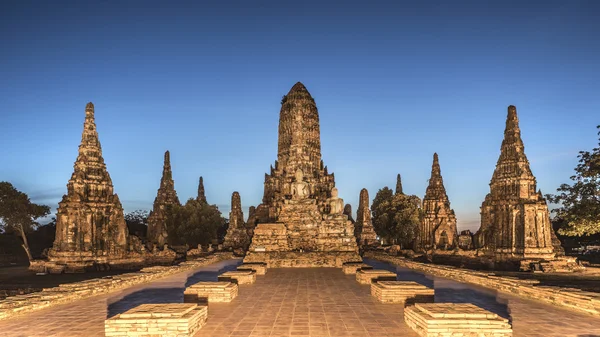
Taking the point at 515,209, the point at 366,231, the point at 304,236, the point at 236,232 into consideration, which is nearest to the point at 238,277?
the point at 304,236

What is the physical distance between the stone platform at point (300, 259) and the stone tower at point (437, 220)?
60.3 ft

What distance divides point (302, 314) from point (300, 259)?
12.1 meters

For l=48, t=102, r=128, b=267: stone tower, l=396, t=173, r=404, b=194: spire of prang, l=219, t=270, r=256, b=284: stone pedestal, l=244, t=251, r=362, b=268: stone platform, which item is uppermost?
l=396, t=173, r=404, b=194: spire of prang

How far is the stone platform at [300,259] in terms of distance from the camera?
20391 mm

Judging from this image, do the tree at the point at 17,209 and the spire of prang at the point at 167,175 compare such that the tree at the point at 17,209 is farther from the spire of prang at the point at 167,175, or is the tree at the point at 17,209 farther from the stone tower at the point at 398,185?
the stone tower at the point at 398,185

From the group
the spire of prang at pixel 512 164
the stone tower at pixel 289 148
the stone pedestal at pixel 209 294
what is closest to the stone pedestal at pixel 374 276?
the stone pedestal at pixel 209 294

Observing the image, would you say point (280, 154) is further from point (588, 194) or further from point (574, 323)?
point (574, 323)

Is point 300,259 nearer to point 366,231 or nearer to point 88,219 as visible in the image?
point 88,219

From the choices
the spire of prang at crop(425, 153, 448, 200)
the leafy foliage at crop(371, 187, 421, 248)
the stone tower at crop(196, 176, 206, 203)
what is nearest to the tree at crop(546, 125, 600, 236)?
the spire of prang at crop(425, 153, 448, 200)

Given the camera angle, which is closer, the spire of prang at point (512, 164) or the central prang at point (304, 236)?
the central prang at point (304, 236)

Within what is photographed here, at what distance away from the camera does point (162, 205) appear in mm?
51438

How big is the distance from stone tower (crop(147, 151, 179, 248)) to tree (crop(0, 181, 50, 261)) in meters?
12.6

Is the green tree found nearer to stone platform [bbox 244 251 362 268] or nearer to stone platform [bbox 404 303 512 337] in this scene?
stone platform [bbox 244 251 362 268]

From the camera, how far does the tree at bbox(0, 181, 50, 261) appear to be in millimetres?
33322
